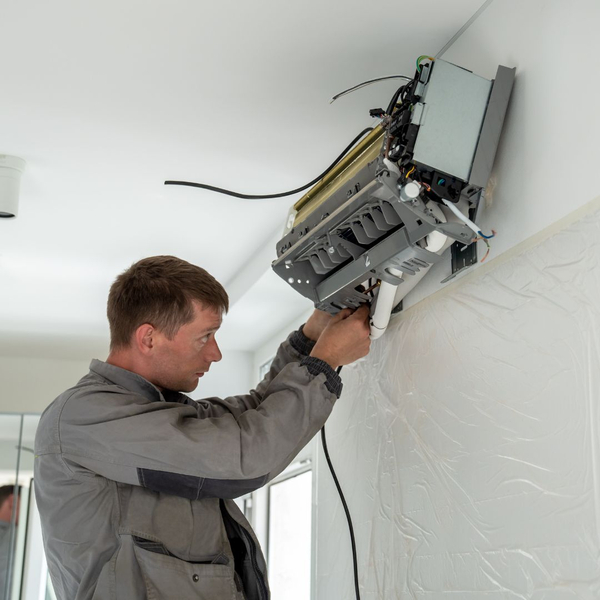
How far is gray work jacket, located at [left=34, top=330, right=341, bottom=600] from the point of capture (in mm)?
1313

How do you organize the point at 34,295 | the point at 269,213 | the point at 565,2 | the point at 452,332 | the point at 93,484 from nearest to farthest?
the point at 565,2, the point at 93,484, the point at 452,332, the point at 269,213, the point at 34,295

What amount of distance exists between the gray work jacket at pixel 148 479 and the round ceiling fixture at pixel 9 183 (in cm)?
87

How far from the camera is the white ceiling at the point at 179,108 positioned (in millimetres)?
1548

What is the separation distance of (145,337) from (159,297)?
0.09 m

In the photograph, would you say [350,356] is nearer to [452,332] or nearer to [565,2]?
[452,332]

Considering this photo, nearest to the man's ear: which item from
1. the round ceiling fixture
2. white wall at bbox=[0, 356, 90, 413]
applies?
the round ceiling fixture

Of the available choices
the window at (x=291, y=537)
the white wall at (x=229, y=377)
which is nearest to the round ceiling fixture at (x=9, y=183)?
the window at (x=291, y=537)

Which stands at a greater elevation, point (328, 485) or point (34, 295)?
point (34, 295)

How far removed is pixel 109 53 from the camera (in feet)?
5.45

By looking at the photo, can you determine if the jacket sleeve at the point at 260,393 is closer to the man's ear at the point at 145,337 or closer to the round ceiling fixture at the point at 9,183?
the man's ear at the point at 145,337

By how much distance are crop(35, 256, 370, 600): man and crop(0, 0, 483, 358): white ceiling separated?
1.88ft

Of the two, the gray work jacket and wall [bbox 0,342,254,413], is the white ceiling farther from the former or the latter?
wall [bbox 0,342,254,413]

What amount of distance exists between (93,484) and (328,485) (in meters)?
0.98

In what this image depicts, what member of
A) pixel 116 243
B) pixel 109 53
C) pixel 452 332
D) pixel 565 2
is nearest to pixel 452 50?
pixel 565 2
